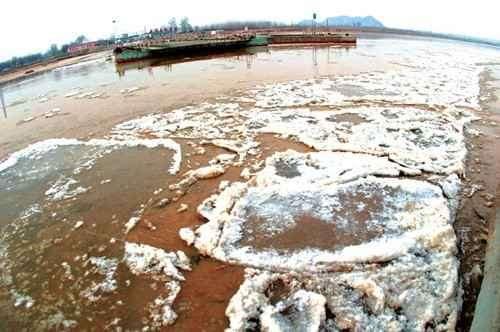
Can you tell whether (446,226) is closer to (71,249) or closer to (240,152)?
(240,152)

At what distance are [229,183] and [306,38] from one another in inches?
1109

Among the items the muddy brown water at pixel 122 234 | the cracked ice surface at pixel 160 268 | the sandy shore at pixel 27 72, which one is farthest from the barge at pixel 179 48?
the cracked ice surface at pixel 160 268

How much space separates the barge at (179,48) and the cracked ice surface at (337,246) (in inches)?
733

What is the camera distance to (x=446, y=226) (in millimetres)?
3807

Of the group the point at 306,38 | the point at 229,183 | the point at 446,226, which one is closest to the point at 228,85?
the point at 229,183

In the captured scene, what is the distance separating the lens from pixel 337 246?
3705mm

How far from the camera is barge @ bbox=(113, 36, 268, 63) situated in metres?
21.0

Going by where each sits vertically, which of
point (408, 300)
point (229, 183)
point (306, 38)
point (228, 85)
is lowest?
point (408, 300)

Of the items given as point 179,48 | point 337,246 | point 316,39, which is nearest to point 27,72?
point 179,48

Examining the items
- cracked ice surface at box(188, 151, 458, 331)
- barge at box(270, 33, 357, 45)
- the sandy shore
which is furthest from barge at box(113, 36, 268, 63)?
cracked ice surface at box(188, 151, 458, 331)

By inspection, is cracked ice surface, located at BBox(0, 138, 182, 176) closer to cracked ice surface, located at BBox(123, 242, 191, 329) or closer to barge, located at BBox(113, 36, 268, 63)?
cracked ice surface, located at BBox(123, 242, 191, 329)

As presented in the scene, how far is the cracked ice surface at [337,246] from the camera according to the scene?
2.92m

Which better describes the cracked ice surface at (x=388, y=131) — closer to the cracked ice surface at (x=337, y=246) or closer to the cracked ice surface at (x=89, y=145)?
the cracked ice surface at (x=337, y=246)

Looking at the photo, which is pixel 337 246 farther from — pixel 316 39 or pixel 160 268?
pixel 316 39
